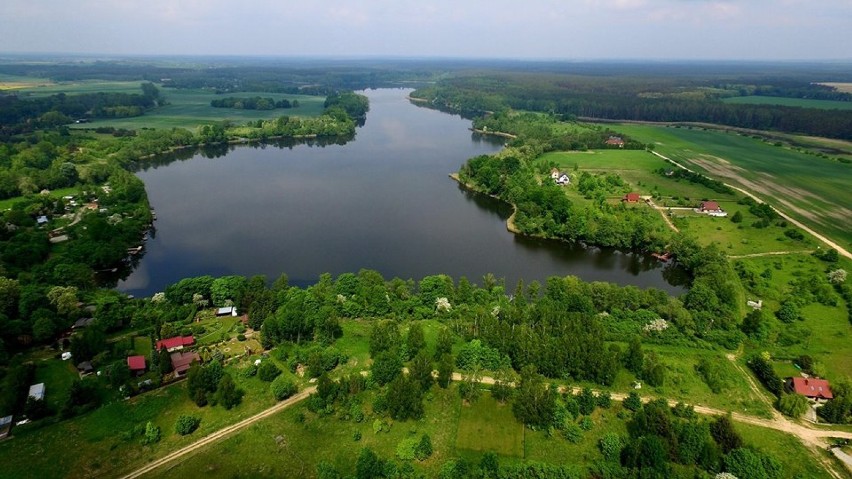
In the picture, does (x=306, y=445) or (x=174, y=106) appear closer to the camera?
(x=306, y=445)

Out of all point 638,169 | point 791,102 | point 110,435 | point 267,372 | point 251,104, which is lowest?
point 110,435

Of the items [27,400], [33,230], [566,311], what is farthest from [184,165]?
[566,311]

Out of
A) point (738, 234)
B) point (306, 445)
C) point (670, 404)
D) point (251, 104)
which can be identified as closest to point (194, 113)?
point (251, 104)

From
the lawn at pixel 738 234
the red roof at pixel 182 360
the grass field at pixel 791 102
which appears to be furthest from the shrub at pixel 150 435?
the grass field at pixel 791 102

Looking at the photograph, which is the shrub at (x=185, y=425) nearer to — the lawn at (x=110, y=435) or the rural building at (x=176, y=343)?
the lawn at (x=110, y=435)

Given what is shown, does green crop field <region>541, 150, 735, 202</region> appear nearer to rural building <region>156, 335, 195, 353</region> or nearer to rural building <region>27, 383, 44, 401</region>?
rural building <region>156, 335, 195, 353</region>

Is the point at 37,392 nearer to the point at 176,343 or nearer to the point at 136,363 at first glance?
the point at 136,363

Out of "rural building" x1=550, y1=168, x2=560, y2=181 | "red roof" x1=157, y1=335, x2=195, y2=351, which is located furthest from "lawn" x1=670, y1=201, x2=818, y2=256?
"red roof" x1=157, y1=335, x2=195, y2=351
